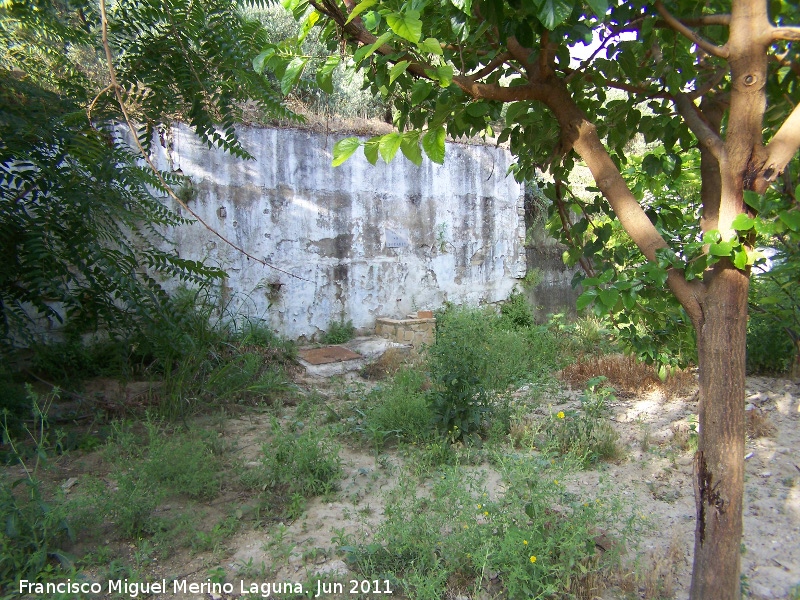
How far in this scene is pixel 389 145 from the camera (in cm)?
160

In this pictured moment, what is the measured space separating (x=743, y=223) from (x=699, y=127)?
0.51 metres

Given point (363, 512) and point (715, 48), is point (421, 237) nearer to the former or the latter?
point (363, 512)

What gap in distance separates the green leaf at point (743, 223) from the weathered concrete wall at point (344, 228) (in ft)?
16.1

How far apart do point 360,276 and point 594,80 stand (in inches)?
221

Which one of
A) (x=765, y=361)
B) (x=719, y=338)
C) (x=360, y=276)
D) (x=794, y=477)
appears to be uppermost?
(x=360, y=276)

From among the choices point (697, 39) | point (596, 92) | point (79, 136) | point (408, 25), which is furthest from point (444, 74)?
point (79, 136)

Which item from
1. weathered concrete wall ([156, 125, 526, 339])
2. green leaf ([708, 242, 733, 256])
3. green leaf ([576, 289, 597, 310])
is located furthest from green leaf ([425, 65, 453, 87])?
weathered concrete wall ([156, 125, 526, 339])

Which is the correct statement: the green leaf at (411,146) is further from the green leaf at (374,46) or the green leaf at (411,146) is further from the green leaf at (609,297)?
the green leaf at (609,297)

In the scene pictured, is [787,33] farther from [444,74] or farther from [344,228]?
[344,228]

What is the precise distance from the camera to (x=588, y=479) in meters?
3.65

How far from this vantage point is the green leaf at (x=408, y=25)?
1474mm

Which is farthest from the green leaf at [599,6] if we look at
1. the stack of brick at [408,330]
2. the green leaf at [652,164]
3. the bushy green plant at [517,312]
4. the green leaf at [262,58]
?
the bushy green plant at [517,312]

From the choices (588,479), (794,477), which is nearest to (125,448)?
(588,479)

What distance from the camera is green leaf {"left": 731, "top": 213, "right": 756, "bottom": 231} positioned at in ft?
5.39
